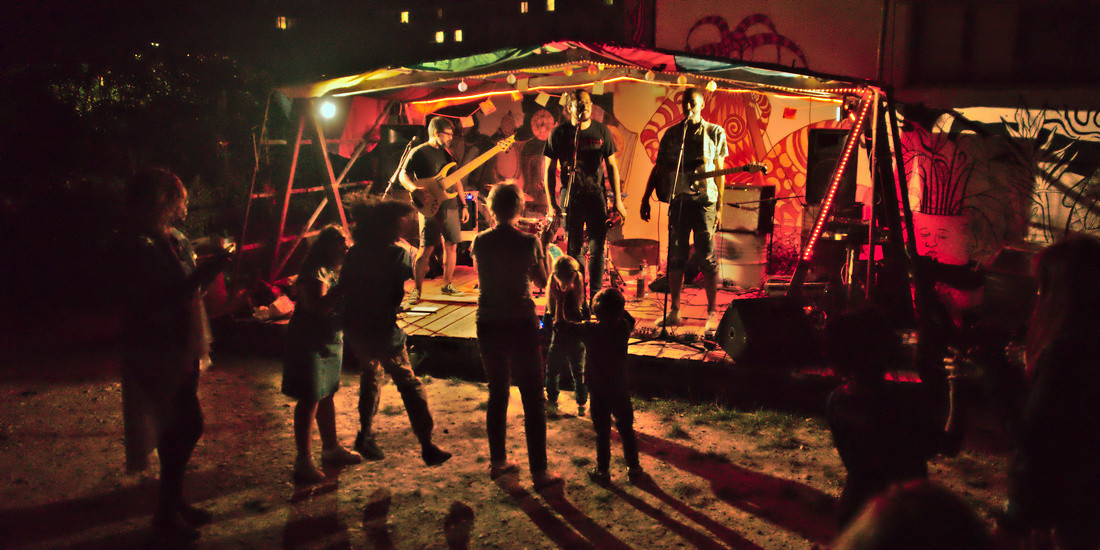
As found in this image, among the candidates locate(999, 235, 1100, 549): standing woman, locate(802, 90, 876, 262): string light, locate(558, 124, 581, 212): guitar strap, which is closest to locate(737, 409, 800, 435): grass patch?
locate(802, 90, 876, 262): string light

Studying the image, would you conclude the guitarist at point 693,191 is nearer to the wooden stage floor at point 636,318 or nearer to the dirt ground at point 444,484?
the wooden stage floor at point 636,318

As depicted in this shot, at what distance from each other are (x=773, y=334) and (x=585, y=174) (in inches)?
91.0

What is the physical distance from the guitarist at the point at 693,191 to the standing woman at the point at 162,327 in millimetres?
4047

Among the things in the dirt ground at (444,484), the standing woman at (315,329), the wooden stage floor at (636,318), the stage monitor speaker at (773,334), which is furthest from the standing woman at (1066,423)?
the wooden stage floor at (636,318)

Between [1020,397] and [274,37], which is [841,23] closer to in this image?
[1020,397]

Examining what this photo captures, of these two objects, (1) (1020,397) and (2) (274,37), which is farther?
(2) (274,37)

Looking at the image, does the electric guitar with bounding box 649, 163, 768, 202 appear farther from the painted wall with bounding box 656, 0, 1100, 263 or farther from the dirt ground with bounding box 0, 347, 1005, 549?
the painted wall with bounding box 656, 0, 1100, 263

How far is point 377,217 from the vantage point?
4.10 metres

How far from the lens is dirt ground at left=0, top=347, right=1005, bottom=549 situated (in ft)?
12.7

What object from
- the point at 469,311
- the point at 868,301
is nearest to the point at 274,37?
the point at 469,311

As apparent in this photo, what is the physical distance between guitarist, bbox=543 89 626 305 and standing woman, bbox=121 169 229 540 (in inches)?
151

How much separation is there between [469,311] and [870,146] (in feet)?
13.7

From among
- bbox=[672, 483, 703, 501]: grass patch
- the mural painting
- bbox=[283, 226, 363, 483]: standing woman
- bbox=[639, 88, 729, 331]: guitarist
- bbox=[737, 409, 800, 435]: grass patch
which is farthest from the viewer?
the mural painting

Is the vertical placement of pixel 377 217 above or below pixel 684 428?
above
